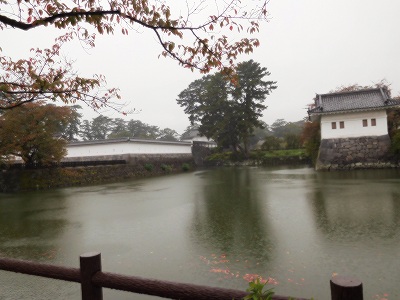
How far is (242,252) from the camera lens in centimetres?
394

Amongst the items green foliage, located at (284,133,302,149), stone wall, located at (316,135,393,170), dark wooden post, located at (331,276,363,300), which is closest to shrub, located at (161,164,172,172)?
stone wall, located at (316,135,393,170)

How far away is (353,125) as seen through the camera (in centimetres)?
1720

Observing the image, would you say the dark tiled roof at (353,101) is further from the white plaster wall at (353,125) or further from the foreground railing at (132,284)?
the foreground railing at (132,284)

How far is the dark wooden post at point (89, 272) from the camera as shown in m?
1.65

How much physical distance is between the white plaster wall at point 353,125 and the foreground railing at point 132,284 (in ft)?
59.4

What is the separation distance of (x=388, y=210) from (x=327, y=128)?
12.9m

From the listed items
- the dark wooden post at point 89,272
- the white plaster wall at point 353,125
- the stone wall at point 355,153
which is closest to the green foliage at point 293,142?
the white plaster wall at point 353,125

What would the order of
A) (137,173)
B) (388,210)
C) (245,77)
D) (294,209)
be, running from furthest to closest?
(245,77) → (137,173) → (294,209) → (388,210)

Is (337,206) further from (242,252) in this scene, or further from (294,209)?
(242,252)

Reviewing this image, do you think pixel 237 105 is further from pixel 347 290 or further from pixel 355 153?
pixel 347 290

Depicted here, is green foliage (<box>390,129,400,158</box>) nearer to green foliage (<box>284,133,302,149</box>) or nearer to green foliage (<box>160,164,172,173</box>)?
green foliage (<box>284,133,302,149</box>)

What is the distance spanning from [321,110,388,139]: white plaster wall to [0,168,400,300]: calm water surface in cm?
1020

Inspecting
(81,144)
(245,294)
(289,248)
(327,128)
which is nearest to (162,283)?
(245,294)

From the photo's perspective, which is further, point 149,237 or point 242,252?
point 149,237
